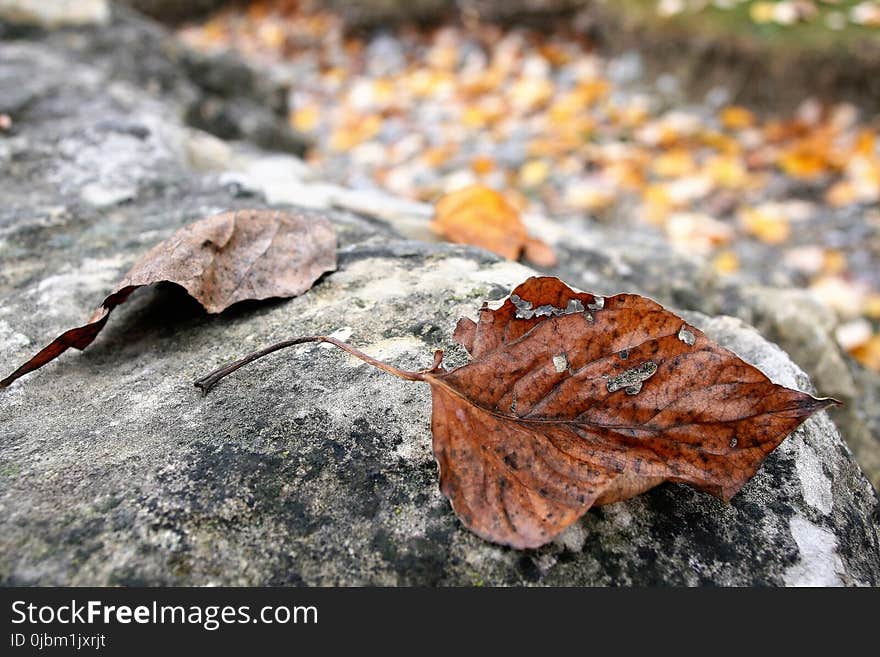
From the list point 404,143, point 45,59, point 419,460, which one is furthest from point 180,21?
point 419,460

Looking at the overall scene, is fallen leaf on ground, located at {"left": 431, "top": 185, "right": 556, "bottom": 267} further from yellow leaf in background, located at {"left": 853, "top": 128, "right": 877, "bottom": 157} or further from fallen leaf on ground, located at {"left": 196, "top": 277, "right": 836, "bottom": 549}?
yellow leaf in background, located at {"left": 853, "top": 128, "right": 877, "bottom": 157}

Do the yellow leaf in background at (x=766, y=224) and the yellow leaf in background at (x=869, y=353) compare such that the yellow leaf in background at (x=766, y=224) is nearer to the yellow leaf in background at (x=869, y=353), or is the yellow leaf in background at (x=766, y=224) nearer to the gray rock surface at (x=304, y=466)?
the yellow leaf in background at (x=869, y=353)

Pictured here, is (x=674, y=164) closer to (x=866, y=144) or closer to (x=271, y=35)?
(x=866, y=144)

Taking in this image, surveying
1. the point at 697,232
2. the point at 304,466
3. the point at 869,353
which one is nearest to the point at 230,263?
the point at 304,466

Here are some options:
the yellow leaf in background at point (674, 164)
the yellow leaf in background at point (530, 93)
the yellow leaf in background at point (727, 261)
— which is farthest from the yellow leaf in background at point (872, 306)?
the yellow leaf in background at point (530, 93)

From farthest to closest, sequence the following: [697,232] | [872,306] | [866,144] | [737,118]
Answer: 1. [737,118]
2. [866,144]
3. [697,232]
4. [872,306]

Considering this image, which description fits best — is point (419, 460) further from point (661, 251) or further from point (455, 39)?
point (455, 39)

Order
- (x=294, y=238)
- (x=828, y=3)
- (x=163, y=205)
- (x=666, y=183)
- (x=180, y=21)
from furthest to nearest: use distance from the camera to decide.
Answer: (x=180, y=21)
(x=828, y=3)
(x=666, y=183)
(x=163, y=205)
(x=294, y=238)
